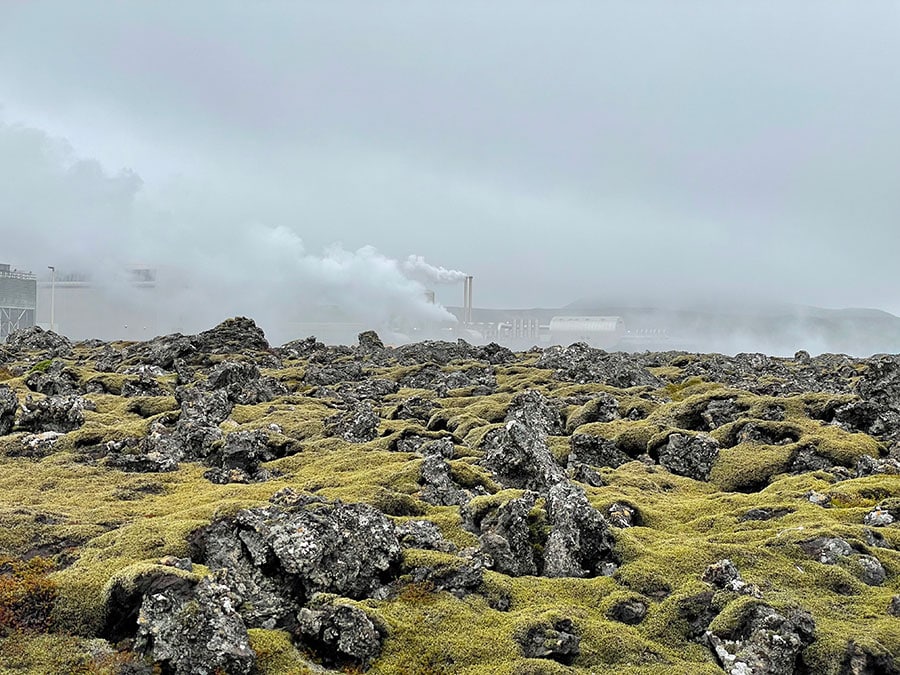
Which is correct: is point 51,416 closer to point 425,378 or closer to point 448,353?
point 425,378

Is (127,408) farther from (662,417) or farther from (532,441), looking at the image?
(662,417)

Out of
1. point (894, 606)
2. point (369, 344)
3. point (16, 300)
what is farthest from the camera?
point (16, 300)

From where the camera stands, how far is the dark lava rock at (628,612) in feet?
34.8

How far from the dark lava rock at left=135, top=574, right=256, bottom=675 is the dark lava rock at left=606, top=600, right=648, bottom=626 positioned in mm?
5262

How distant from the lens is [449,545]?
503 inches

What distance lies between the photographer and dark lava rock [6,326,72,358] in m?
61.3

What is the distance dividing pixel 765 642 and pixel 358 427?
51.2ft

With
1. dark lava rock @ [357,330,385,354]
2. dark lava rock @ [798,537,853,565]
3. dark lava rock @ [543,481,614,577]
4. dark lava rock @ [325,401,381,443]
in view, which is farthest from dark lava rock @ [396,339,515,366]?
dark lava rock @ [798,537,853,565]

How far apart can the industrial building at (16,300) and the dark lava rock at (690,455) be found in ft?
472

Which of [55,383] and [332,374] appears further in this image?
[332,374]

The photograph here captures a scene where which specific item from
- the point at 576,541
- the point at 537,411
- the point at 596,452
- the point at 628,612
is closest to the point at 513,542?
the point at 576,541

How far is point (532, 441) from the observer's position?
1742cm

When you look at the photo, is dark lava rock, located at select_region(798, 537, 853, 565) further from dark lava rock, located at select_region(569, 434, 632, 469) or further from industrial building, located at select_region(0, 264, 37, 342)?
industrial building, located at select_region(0, 264, 37, 342)

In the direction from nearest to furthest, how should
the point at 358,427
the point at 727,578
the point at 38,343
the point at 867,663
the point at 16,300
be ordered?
1. the point at 867,663
2. the point at 727,578
3. the point at 358,427
4. the point at 38,343
5. the point at 16,300
